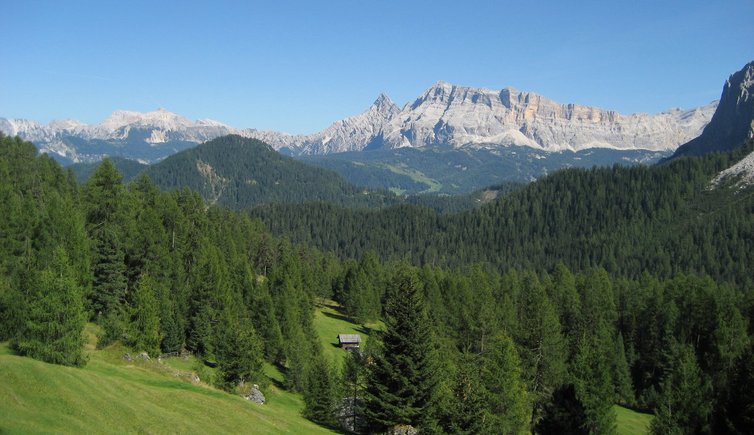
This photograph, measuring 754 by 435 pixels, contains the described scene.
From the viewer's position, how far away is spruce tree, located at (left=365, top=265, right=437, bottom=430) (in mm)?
48375

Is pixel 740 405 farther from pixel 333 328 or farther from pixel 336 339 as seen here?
pixel 333 328

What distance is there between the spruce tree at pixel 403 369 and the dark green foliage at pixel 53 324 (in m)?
23.3

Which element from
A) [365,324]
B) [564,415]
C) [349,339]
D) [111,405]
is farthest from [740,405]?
[365,324]

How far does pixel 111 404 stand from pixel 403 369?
24982mm

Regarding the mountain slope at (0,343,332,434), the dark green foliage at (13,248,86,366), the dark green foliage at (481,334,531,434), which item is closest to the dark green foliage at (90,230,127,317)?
the mountain slope at (0,343,332,434)

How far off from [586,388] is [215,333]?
43.8m

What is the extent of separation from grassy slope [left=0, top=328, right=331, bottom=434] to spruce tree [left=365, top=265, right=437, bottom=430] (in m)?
6.99

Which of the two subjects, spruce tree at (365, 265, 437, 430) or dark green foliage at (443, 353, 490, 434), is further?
spruce tree at (365, 265, 437, 430)

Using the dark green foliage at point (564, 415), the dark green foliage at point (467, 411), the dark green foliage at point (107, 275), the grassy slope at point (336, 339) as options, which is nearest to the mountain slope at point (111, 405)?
the dark green foliage at point (467, 411)

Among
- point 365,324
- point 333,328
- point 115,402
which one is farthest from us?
point 365,324

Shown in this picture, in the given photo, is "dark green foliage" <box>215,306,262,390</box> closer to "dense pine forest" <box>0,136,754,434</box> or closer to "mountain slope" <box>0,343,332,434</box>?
"dense pine forest" <box>0,136,754,434</box>

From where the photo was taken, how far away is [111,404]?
3083 cm

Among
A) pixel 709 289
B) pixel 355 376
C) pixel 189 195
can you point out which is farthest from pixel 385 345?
pixel 709 289

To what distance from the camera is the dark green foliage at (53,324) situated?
123ft
